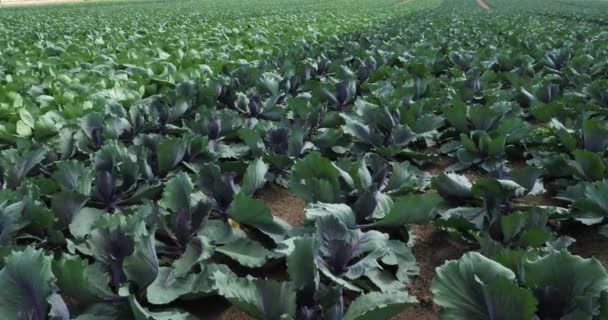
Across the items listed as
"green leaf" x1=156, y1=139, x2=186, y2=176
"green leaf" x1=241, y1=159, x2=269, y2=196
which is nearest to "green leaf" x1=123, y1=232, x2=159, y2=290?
"green leaf" x1=241, y1=159, x2=269, y2=196

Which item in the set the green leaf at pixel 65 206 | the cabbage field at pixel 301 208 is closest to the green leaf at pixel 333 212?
the cabbage field at pixel 301 208

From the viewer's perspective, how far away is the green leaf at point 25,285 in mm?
1429

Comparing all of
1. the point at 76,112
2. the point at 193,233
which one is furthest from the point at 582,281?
the point at 76,112

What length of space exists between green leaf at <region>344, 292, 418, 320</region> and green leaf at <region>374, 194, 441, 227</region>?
1.72ft

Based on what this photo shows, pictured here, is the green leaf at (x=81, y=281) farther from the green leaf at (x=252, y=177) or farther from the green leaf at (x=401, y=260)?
the green leaf at (x=401, y=260)

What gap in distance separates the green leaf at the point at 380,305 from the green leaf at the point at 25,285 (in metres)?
0.86

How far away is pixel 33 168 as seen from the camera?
272 cm

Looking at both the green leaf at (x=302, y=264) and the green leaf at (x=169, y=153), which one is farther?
the green leaf at (x=169, y=153)

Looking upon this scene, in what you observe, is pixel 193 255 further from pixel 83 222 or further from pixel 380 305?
pixel 380 305

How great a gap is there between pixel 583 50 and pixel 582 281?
241 inches

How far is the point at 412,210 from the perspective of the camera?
77.0 inches

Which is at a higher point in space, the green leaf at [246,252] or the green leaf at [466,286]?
the green leaf at [466,286]

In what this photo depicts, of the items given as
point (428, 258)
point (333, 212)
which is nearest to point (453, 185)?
point (428, 258)

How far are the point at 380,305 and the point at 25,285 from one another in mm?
1002
